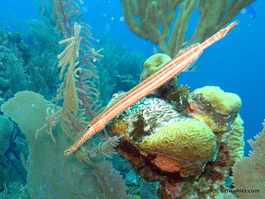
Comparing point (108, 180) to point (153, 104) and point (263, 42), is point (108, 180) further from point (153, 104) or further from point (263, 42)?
point (263, 42)

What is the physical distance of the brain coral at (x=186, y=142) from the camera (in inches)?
105

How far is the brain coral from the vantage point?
2.67 metres

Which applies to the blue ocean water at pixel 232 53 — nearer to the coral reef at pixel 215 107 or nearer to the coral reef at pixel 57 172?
the coral reef at pixel 57 172

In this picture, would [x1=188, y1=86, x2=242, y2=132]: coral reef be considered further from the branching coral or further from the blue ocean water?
the blue ocean water

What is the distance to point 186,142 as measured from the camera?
2664 mm

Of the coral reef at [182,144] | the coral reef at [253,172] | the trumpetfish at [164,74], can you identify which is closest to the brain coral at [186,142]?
the coral reef at [182,144]

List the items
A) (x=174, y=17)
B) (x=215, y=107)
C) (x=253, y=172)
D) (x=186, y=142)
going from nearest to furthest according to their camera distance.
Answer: (x=186, y=142)
(x=253, y=172)
(x=215, y=107)
(x=174, y=17)

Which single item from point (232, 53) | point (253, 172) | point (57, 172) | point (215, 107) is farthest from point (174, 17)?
point (232, 53)

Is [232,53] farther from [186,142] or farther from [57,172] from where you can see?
[57,172]

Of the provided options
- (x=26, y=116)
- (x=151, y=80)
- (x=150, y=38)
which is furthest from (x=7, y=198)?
(x=150, y=38)

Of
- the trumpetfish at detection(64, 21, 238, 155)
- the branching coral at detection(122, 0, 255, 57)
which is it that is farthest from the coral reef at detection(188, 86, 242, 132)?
the branching coral at detection(122, 0, 255, 57)

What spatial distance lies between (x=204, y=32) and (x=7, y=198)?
630cm

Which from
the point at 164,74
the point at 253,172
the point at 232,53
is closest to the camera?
the point at 164,74

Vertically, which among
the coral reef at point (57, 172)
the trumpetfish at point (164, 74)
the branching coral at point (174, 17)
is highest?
the branching coral at point (174, 17)
